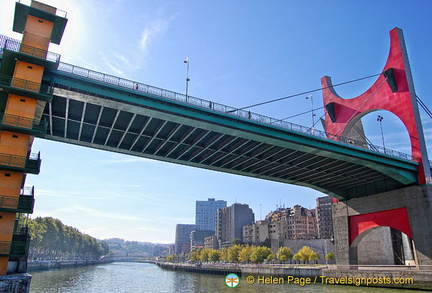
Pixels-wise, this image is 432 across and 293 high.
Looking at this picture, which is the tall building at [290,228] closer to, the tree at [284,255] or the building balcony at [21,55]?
the tree at [284,255]

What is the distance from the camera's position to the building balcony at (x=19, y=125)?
2280 cm

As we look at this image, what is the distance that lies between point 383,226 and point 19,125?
4560 cm

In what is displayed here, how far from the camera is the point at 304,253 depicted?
8019 cm

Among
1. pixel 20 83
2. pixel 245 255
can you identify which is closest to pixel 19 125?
pixel 20 83

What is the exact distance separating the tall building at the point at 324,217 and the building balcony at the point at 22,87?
123 meters

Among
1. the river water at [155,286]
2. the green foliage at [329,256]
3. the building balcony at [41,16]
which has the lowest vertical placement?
the river water at [155,286]

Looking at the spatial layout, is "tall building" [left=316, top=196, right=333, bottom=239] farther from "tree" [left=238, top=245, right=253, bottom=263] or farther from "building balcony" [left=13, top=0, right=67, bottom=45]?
"building balcony" [left=13, top=0, right=67, bottom=45]

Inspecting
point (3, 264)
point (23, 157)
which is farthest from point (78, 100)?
point (3, 264)

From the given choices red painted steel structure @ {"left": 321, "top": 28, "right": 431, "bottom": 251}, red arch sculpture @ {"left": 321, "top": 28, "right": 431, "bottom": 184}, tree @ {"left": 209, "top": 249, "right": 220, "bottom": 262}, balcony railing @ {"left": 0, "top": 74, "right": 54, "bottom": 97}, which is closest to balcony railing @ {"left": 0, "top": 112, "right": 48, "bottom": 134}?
balcony railing @ {"left": 0, "top": 74, "right": 54, "bottom": 97}

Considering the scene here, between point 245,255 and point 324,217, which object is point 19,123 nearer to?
point 245,255

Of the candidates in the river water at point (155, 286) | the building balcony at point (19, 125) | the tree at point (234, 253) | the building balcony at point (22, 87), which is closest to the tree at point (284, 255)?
the tree at point (234, 253)

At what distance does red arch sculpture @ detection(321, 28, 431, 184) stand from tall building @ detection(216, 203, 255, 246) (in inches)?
4830

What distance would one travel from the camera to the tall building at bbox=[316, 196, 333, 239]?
131000 millimetres

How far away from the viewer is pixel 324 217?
440 feet
